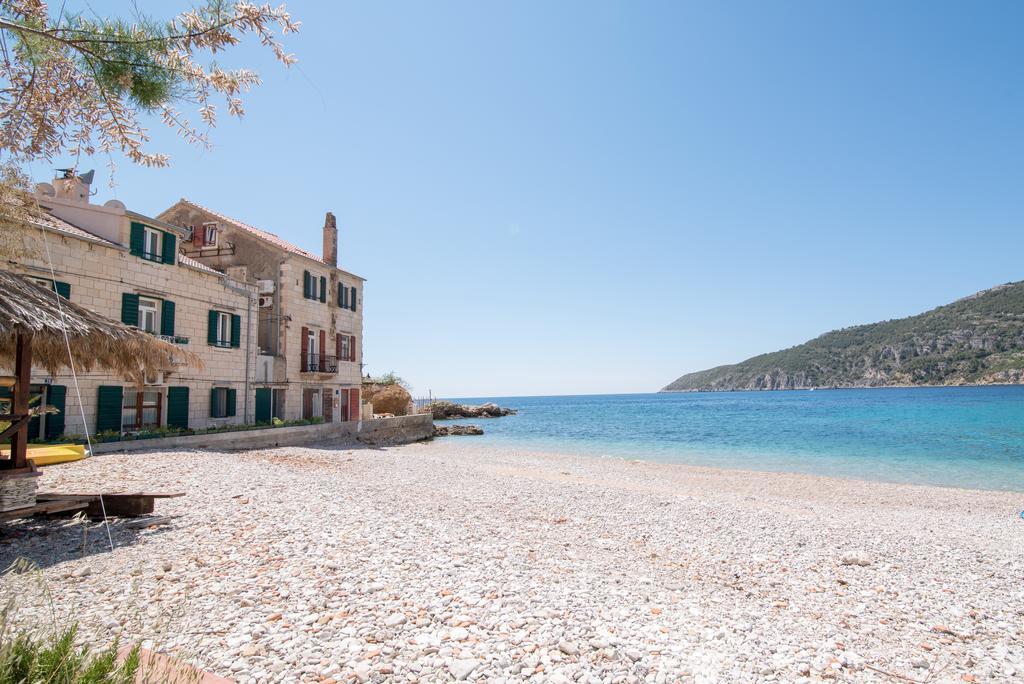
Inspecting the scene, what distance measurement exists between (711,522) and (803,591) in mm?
4034

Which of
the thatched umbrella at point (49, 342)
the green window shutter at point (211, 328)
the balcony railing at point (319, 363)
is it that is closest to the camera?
the thatched umbrella at point (49, 342)

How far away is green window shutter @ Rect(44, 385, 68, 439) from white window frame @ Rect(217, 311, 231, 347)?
6000 millimetres

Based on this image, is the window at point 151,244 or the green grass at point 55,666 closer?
the green grass at point 55,666

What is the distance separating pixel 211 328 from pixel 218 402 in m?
2.90

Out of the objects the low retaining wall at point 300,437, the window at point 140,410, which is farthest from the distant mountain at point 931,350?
the window at point 140,410

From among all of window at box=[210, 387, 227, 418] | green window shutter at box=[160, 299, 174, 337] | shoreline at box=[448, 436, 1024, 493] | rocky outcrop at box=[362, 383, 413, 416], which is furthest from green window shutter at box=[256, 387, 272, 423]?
rocky outcrop at box=[362, 383, 413, 416]

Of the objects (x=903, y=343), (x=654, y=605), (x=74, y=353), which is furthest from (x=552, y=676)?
(x=903, y=343)

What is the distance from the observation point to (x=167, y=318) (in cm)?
1936

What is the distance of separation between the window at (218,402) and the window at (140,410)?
227 centimetres

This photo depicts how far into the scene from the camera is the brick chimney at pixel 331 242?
28250mm

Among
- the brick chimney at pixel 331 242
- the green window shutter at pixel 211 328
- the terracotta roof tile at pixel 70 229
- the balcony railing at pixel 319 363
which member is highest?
the brick chimney at pixel 331 242

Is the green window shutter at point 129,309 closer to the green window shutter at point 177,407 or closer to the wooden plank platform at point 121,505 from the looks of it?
the green window shutter at point 177,407

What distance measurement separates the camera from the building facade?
16.5 m

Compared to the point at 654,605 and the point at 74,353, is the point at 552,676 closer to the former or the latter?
the point at 654,605
